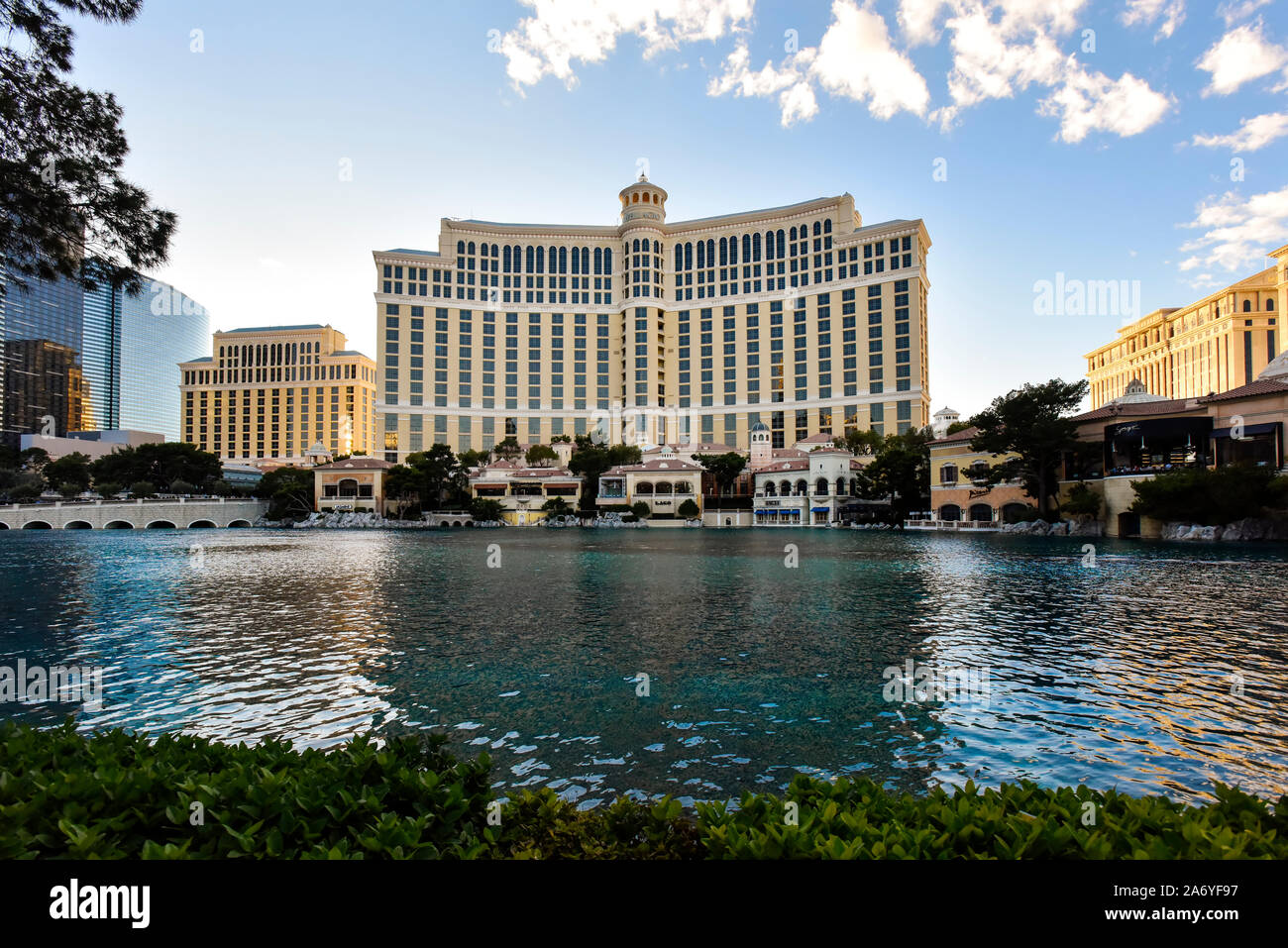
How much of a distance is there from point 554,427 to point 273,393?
309 ft

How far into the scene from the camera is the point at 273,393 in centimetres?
17338

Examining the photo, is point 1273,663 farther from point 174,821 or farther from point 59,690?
point 59,690

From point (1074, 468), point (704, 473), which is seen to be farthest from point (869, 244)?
point (1074, 468)

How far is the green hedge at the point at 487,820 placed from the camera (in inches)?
117

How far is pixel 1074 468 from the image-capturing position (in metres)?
56.2

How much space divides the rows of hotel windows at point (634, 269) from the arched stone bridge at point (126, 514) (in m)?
56.8

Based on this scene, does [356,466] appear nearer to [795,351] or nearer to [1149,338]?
[795,351]

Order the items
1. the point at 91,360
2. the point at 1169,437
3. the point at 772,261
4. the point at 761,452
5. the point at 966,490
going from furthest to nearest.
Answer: the point at 91,360 < the point at 772,261 < the point at 761,452 < the point at 966,490 < the point at 1169,437

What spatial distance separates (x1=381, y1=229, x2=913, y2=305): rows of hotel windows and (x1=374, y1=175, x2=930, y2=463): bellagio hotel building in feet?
0.94

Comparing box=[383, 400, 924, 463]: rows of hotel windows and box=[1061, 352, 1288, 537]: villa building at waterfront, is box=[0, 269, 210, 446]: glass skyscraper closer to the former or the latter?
box=[383, 400, 924, 463]: rows of hotel windows

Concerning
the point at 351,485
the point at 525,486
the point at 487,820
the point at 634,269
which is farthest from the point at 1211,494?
the point at 634,269

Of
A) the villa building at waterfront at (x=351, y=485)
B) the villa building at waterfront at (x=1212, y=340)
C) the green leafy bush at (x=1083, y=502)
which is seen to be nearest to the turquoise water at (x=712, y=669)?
the green leafy bush at (x=1083, y=502)

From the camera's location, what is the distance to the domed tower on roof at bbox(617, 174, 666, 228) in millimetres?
130625

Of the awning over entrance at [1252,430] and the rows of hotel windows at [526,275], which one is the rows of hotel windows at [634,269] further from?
the awning over entrance at [1252,430]
